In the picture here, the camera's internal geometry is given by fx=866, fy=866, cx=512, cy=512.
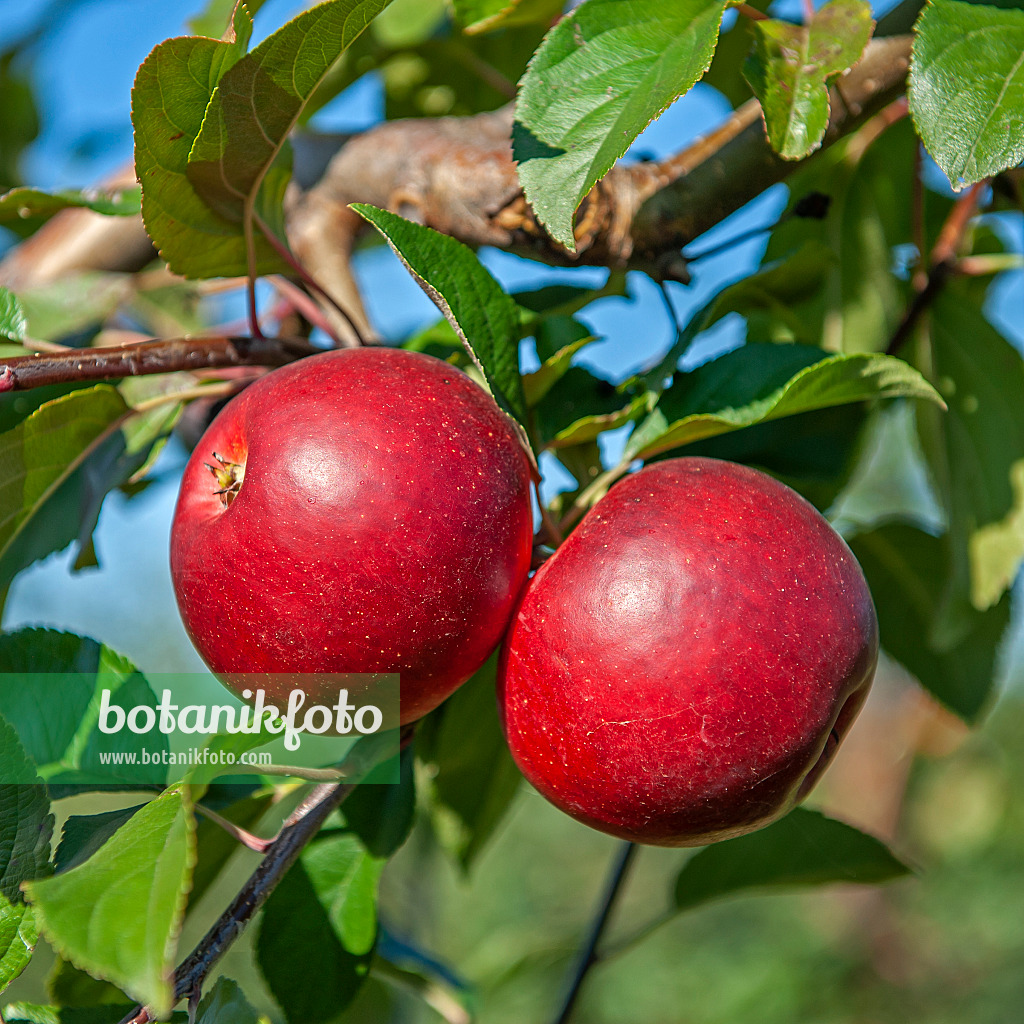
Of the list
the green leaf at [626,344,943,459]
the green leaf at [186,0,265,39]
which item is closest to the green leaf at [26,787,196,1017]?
the green leaf at [626,344,943,459]

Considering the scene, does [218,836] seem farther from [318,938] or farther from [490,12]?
[490,12]

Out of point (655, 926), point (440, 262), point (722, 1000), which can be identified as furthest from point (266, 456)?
point (722, 1000)

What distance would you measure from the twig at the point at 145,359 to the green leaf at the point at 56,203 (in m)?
0.23

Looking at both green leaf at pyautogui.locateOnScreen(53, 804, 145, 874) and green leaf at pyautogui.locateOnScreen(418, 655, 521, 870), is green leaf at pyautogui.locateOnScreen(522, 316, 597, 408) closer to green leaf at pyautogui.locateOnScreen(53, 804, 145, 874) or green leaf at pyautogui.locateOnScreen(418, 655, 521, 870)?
green leaf at pyautogui.locateOnScreen(418, 655, 521, 870)

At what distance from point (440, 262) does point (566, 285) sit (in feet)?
1.00

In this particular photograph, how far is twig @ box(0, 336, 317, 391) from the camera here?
0.64 m

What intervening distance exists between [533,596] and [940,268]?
742 mm

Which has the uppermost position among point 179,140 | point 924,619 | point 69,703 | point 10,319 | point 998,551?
point 179,140

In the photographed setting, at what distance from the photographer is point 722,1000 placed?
5.09 m

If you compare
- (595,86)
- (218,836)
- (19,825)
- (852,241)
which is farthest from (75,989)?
(852,241)

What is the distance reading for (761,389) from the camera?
2.32 feet

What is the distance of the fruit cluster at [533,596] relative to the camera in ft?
1.84

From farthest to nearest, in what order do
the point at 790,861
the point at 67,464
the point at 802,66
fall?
the point at 790,861 < the point at 67,464 < the point at 802,66

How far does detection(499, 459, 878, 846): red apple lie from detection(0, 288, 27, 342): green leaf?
1.67 ft
